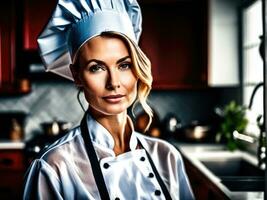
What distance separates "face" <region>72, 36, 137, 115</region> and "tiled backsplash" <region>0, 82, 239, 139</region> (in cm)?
287

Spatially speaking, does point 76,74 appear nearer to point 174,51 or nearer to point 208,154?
point 208,154

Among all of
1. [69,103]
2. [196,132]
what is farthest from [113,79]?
[69,103]

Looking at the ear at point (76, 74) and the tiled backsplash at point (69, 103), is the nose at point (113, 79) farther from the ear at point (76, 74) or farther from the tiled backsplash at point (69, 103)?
the tiled backsplash at point (69, 103)

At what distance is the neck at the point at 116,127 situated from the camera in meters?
0.89

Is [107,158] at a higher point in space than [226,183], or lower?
higher

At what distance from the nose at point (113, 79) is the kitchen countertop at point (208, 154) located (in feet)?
2.93

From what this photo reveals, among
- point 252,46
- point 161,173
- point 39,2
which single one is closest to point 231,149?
point 252,46

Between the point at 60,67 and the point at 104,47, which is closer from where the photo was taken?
the point at 104,47

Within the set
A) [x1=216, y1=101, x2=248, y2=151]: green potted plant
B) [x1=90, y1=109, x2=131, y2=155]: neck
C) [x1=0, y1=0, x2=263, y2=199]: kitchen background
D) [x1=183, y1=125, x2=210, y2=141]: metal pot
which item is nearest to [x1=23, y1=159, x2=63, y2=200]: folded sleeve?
[x1=90, y1=109, x2=131, y2=155]: neck

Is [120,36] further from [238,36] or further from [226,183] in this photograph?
[238,36]

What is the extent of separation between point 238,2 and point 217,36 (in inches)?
11.6

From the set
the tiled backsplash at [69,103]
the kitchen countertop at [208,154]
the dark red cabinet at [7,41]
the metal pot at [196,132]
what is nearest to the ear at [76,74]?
the kitchen countertop at [208,154]

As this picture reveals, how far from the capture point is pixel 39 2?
3338 mm

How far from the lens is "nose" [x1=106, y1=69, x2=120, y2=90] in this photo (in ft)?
2.68
